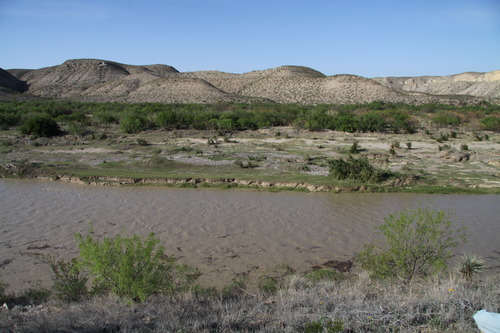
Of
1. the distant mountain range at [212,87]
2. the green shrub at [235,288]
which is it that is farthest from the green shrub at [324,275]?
the distant mountain range at [212,87]

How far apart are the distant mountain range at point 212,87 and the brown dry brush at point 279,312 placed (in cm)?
6138

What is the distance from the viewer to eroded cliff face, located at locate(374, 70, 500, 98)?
105 meters

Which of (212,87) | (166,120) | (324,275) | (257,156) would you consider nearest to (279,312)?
(324,275)

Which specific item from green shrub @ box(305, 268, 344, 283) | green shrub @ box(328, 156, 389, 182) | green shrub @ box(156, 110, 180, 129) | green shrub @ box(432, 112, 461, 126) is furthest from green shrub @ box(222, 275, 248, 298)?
green shrub @ box(432, 112, 461, 126)

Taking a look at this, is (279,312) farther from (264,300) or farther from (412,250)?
(412,250)

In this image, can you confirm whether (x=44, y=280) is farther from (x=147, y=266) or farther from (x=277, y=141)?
(x=277, y=141)

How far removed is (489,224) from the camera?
12273mm

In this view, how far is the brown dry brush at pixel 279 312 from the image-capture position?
16.5 ft

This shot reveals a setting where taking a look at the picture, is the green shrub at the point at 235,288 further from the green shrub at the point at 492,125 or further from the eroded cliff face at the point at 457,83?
the eroded cliff face at the point at 457,83

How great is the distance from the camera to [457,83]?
4924 inches

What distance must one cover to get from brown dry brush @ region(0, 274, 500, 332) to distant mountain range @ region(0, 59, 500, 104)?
201ft

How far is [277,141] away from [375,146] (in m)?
7.47

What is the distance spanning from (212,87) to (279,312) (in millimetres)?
74944

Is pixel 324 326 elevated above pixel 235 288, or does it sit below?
above
